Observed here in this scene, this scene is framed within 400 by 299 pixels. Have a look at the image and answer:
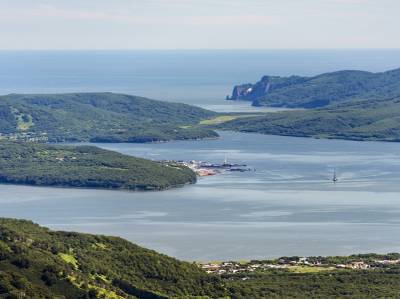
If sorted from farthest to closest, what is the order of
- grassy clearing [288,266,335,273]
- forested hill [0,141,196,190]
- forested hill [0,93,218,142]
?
forested hill [0,93,218,142]
forested hill [0,141,196,190]
grassy clearing [288,266,335,273]

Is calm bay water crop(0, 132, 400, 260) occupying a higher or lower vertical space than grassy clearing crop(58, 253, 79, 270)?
lower

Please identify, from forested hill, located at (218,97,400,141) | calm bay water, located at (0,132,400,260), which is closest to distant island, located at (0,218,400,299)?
calm bay water, located at (0,132,400,260)

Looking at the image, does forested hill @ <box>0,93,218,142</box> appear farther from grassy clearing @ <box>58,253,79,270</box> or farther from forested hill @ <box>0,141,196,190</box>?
grassy clearing @ <box>58,253,79,270</box>

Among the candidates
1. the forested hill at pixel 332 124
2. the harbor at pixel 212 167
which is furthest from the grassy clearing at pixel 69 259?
the forested hill at pixel 332 124

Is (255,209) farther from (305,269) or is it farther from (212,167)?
(212,167)

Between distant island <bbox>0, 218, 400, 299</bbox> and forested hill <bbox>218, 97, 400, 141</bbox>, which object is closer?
distant island <bbox>0, 218, 400, 299</bbox>

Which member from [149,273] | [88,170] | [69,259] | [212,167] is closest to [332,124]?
[212,167]
